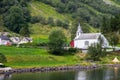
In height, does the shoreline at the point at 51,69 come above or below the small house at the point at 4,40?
below

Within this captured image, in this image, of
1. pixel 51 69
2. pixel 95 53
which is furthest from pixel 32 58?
pixel 95 53

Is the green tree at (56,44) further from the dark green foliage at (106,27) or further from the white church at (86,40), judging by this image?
the dark green foliage at (106,27)

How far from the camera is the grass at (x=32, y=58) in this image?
115m

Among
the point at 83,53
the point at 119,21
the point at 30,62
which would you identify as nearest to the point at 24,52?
the point at 30,62

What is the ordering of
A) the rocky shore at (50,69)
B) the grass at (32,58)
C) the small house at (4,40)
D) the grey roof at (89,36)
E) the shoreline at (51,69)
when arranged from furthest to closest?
the small house at (4,40)
the grey roof at (89,36)
the grass at (32,58)
the rocky shore at (50,69)
the shoreline at (51,69)

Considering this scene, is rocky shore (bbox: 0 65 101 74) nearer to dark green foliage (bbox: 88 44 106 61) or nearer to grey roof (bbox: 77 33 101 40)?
dark green foliage (bbox: 88 44 106 61)

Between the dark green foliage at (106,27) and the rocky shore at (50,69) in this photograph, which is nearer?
the rocky shore at (50,69)

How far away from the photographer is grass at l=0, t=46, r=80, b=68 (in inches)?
4533

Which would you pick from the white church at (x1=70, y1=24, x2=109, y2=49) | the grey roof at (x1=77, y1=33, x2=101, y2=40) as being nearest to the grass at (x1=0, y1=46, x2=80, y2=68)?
the white church at (x1=70, y1=24, x2=109, y2=49)

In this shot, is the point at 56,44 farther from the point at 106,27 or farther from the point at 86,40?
the point at 106,27

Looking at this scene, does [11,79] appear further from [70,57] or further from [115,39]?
[115,39]

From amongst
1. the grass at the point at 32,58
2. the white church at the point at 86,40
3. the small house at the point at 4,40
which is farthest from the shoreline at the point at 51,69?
the small house at the point at 4,40

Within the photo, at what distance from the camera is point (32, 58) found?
12231 centimetres

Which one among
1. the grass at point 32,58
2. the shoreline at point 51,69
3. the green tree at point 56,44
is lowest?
the shoreline at point 51,69
